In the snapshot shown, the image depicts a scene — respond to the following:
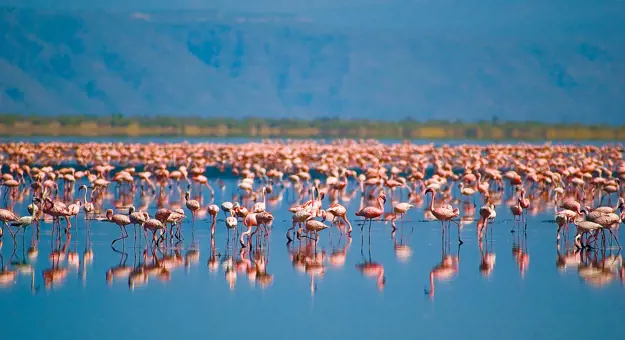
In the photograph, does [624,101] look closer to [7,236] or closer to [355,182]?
[355,182]

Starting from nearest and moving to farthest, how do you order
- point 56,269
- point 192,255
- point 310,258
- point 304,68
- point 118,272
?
point 118,272 < point 56,269 < point 310,258 < point 192,255 < point 304,68

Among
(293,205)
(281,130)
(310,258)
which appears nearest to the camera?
(310,258)

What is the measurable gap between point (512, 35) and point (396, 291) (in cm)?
14966

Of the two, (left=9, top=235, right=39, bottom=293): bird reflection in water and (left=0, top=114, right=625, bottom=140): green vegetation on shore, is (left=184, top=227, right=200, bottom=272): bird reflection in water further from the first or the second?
(left=0, top=114, right=625, bottom=140): green vegetation on shore

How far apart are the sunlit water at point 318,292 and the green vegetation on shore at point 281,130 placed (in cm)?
6939

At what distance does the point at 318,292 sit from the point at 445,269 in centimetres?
220

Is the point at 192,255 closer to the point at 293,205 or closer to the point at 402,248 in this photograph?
the point at 402,248

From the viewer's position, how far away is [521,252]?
619 inches

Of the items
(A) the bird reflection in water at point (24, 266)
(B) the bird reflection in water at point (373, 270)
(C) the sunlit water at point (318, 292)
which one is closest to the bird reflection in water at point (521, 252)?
(C) the sunlit water at point (318, 292)

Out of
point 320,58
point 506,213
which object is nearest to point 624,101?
point 320,58

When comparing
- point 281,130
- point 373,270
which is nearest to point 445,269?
point 373,270

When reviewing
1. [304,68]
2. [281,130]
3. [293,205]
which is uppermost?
[304,68]

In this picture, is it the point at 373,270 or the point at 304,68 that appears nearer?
the point at 373,270

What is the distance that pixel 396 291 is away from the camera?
12.9 metres
